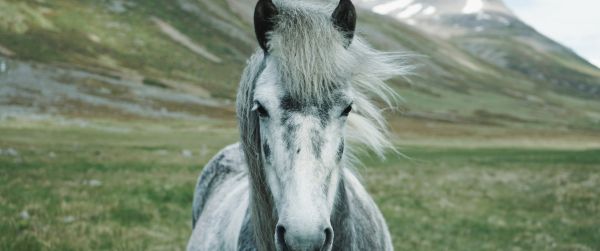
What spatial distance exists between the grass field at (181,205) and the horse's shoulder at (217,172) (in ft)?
5.30

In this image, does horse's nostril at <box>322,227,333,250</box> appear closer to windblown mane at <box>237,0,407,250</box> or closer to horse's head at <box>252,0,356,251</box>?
horse's head at <box>252,0,356,251</box>

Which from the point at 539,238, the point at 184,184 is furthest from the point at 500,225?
the point at 184,184

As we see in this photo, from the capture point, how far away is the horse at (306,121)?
121 inches

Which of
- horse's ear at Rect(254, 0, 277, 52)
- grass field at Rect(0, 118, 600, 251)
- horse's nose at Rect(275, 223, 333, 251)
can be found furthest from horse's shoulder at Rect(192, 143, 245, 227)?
horse's nose at Rect(275, 223, 333, 251)

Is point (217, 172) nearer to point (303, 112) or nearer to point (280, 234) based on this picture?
point (303, 112)

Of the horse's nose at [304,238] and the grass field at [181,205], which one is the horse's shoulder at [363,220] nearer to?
the grass field at [181,205]

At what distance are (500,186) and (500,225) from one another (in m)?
8.27

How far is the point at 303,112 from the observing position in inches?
131

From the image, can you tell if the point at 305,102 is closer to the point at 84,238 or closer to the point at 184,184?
the point at 84,238

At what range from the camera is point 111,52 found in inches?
4417

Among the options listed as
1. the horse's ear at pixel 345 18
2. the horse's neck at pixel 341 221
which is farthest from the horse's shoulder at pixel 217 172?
the horse's ear at pixel 345 18

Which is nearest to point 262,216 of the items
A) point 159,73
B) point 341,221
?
point 341,221

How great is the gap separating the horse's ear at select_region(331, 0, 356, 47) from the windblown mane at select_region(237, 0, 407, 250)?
0.07 meters

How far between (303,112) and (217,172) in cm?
483
